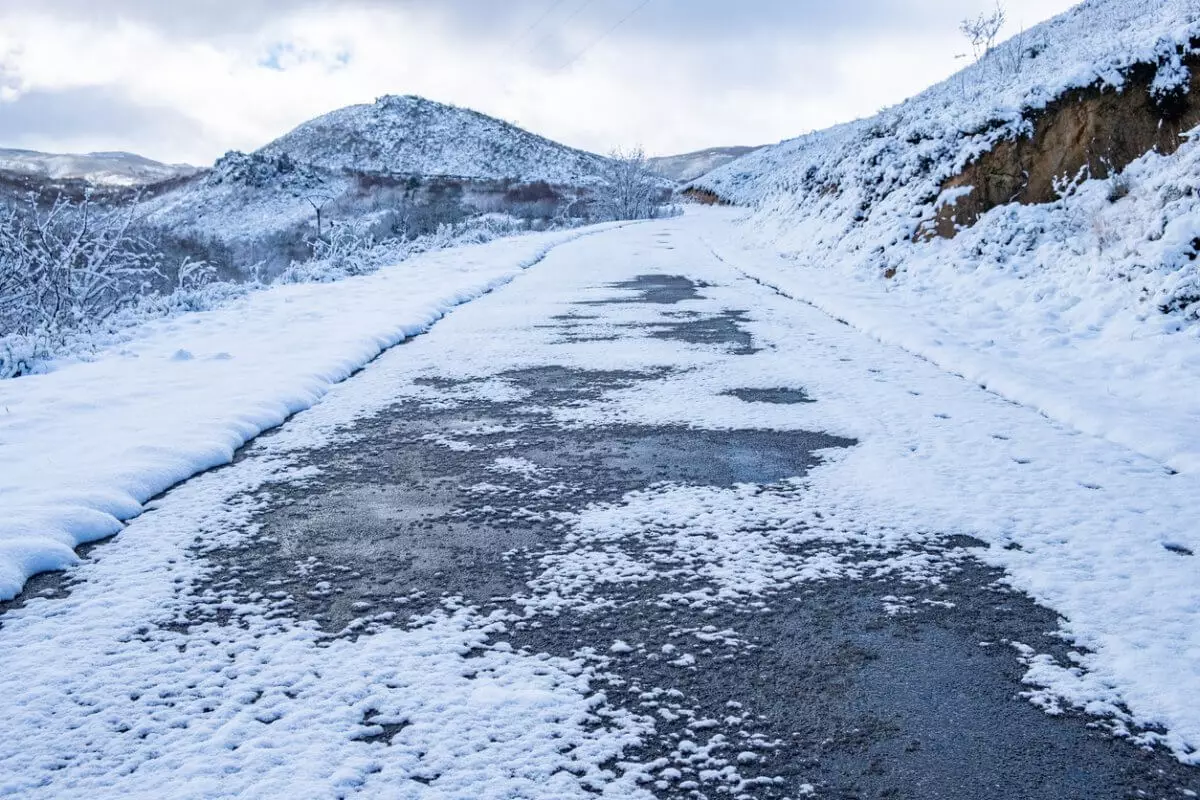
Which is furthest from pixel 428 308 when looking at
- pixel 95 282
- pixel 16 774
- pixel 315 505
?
pixel 16 774

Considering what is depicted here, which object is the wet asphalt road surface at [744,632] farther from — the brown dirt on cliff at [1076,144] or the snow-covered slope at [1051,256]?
the brown dirt on cliff at [1076,144]

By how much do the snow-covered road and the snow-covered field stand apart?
0.18 m

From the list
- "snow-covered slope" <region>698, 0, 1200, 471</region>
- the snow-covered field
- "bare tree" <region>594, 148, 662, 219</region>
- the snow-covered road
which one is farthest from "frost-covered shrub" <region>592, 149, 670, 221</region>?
the snow-covered road

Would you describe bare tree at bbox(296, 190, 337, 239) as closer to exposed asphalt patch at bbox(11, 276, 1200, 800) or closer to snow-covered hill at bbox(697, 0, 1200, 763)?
snow-covered hill at bbox(697, 0, 1200, 763)

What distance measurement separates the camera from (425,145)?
287 ft

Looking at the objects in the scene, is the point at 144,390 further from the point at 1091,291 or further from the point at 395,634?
the point at 1091,291

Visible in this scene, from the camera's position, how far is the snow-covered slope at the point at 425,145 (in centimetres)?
8400

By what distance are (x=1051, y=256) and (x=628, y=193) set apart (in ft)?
126

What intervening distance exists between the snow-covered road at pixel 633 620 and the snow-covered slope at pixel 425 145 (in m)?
78.5

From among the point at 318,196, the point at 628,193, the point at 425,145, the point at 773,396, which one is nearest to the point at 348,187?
Result: the point at 318,196

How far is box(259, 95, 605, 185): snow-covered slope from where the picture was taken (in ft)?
276

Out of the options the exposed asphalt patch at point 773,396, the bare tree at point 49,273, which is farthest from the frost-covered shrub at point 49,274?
the exposed asphalt patch at point 773,396

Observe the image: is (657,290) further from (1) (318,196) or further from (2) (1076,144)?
(1) (318,196)

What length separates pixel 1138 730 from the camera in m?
1.96
